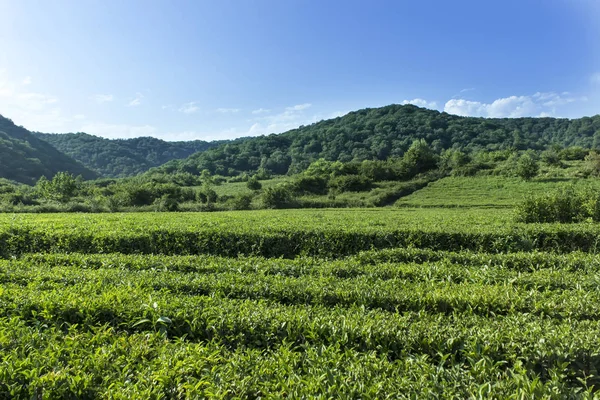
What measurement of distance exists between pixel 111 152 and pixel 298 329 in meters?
148

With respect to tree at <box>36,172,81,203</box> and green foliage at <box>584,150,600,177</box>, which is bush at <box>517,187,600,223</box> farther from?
tree at <box>36,172,81,203</box>

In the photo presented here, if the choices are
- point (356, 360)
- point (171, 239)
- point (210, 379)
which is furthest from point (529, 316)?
point (171, 239)

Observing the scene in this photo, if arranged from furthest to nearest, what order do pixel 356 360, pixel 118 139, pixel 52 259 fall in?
pixel 118 139
pixel 52 259
pixel 356 360

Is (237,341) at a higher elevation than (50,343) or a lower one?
lower

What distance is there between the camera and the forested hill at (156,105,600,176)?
100500 mm

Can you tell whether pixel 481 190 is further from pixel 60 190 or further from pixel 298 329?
pixel 60 190

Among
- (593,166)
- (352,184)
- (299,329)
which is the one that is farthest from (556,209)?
(593,166)

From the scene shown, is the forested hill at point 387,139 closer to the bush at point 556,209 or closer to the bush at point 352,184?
the bush at point 352,184

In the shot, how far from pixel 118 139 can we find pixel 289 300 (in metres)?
160

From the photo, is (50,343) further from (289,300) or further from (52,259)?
(52,259)

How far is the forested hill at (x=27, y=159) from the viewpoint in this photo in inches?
3514

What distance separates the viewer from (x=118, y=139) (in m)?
144

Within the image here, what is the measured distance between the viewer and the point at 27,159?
93.8 m

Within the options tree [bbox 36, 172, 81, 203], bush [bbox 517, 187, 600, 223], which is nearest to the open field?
bush [bbox 517, 187, 600, 223]
